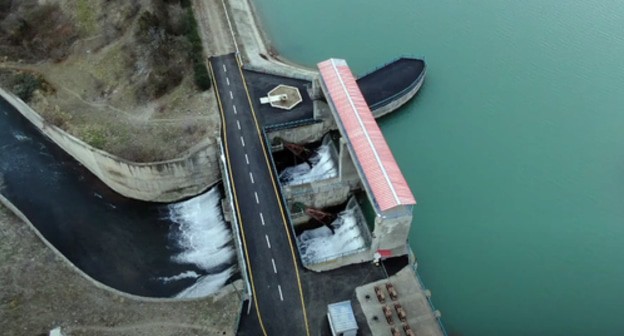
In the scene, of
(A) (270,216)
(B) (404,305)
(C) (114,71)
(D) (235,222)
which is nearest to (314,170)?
(A) (270,216)

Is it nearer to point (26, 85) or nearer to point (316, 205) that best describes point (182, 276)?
point (316, 205)

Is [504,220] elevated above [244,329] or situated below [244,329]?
above

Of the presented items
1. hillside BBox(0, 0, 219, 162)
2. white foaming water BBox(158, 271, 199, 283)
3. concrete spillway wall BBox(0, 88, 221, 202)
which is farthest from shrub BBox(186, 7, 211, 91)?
white foaming water BBox(158, 271, 199, 283)

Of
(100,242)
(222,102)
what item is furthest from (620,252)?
(100,242)

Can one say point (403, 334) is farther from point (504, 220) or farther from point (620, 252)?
point (620, 252)

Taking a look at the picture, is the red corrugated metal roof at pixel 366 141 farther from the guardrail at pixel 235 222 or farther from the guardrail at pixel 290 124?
the guardrail at pixel 235 222

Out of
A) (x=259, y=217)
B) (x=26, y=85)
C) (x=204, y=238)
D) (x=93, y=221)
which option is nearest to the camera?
(x=259, y=217)
